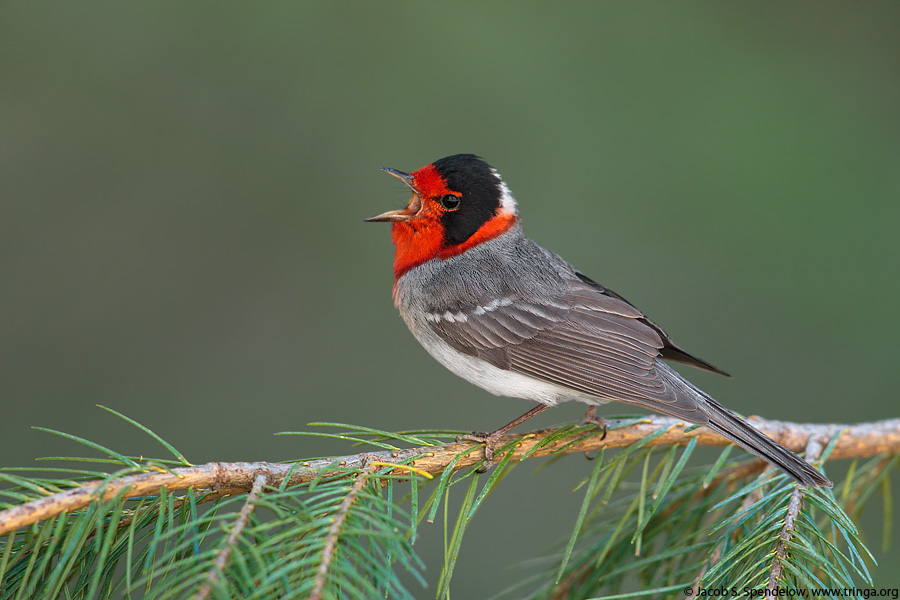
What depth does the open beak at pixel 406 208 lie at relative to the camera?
3.37 meters

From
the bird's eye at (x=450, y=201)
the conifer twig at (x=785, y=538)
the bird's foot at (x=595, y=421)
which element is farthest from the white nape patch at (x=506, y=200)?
the conifer twig at (x=785, y=538)

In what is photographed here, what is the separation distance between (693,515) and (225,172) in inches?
138

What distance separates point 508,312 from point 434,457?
109 cm

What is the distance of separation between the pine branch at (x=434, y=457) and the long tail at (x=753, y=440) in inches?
5.3

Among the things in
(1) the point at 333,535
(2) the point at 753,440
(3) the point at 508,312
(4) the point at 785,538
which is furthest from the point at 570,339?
(1) the point at 333,535

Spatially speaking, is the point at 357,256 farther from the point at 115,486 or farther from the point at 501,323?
the point at 115,486

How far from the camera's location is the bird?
2.82 metres

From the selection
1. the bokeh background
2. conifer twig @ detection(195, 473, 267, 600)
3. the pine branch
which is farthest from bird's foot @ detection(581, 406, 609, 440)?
the bokeh background

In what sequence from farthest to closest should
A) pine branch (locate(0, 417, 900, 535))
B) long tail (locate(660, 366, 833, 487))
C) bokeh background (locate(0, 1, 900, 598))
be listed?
1. bokeh background (locate(0, 1, 900, 598))
2. long tail (locate(660, 366, 833, 487))
3. pine branch (locate(0, 417, 900, 535))

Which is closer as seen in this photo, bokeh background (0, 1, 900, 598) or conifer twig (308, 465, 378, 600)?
conifer twig (308, 465, 378, 600)

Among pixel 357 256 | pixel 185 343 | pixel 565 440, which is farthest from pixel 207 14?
pixel 565 440

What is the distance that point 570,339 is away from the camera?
120 inches

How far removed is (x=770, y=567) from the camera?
157 centimetres

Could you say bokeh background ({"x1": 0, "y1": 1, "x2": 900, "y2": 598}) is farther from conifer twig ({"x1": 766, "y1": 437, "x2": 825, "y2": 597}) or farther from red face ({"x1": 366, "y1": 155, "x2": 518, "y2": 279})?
conifer twig ({"x1": 766, "y1": 437, "x2": 825, "y2": 597})
